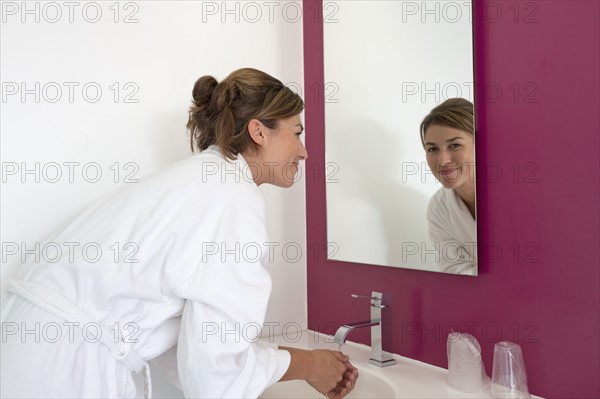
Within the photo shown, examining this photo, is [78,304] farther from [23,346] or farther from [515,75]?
[515,75]

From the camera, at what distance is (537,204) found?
1.30 metres

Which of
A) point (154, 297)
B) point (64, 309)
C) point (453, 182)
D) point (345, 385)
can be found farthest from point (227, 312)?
point (453, 182)

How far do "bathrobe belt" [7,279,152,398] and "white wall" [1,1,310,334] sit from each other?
0.35 meters

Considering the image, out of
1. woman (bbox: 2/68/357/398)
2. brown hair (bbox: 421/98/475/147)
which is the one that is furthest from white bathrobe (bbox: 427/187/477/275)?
woman (bbox: 2/68/357/398)

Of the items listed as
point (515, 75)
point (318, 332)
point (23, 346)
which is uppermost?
point (515, 75)

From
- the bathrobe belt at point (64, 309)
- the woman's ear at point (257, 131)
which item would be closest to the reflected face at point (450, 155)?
the woman's ear at point (257, 131)

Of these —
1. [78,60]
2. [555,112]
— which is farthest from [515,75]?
[78,60]

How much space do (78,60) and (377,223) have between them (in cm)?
90

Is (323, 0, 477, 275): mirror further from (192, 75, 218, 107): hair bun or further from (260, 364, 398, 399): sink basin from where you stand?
(192, 75, 218, 107): hair bun

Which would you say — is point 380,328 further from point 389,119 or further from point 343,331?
point 389,119

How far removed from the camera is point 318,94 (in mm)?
1910

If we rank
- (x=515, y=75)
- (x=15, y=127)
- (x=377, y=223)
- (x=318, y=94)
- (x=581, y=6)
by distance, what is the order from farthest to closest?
1. (x=318, y=94)
2. (x=377, y=223)
3. (x=15, y=127)
4. (x=515, y=75)
5. (x=581, y=6)

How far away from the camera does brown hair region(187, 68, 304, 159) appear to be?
1319 mm

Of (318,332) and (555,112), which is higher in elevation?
(555,112)
